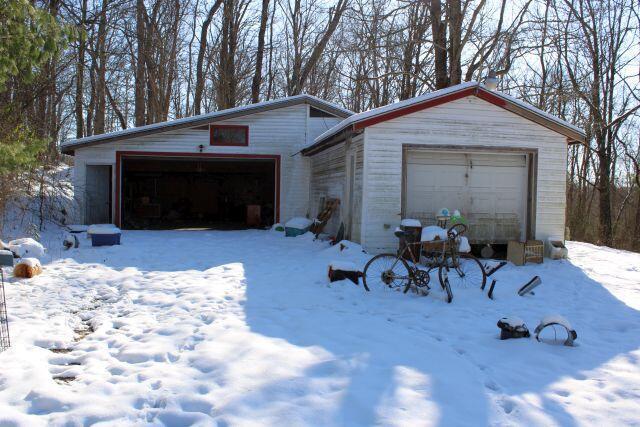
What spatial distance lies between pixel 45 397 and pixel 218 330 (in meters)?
1.90

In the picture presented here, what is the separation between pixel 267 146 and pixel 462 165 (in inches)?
283

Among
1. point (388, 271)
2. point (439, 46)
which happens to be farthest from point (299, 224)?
point (439, 46)

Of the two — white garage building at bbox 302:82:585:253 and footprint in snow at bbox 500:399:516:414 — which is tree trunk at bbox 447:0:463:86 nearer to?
white garage building at bbox 302:82:585:253

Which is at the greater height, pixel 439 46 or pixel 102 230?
pixel 439 46

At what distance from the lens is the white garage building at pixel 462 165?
34.0 feet

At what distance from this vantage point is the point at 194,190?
2464cm

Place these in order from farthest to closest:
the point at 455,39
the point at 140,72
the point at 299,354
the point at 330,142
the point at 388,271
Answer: the point at 140,72, the point at 455,39, the point at 330,142, the point at 388,271, the point at 299,354

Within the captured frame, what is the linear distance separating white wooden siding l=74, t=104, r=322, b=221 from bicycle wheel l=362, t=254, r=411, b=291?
30.4 ft

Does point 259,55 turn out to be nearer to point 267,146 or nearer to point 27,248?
point 267,146

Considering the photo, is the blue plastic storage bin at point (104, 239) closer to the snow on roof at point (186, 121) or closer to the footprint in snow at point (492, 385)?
the snow on roof at point (186, 121)

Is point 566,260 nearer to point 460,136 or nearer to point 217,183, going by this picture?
point 460,136

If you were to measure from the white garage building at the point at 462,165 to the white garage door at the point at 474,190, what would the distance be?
21 mm

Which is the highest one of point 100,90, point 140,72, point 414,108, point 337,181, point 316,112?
point 140,72

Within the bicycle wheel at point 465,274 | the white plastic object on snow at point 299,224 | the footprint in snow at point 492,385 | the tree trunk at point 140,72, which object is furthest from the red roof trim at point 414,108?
the tree trunk at point 140,72
